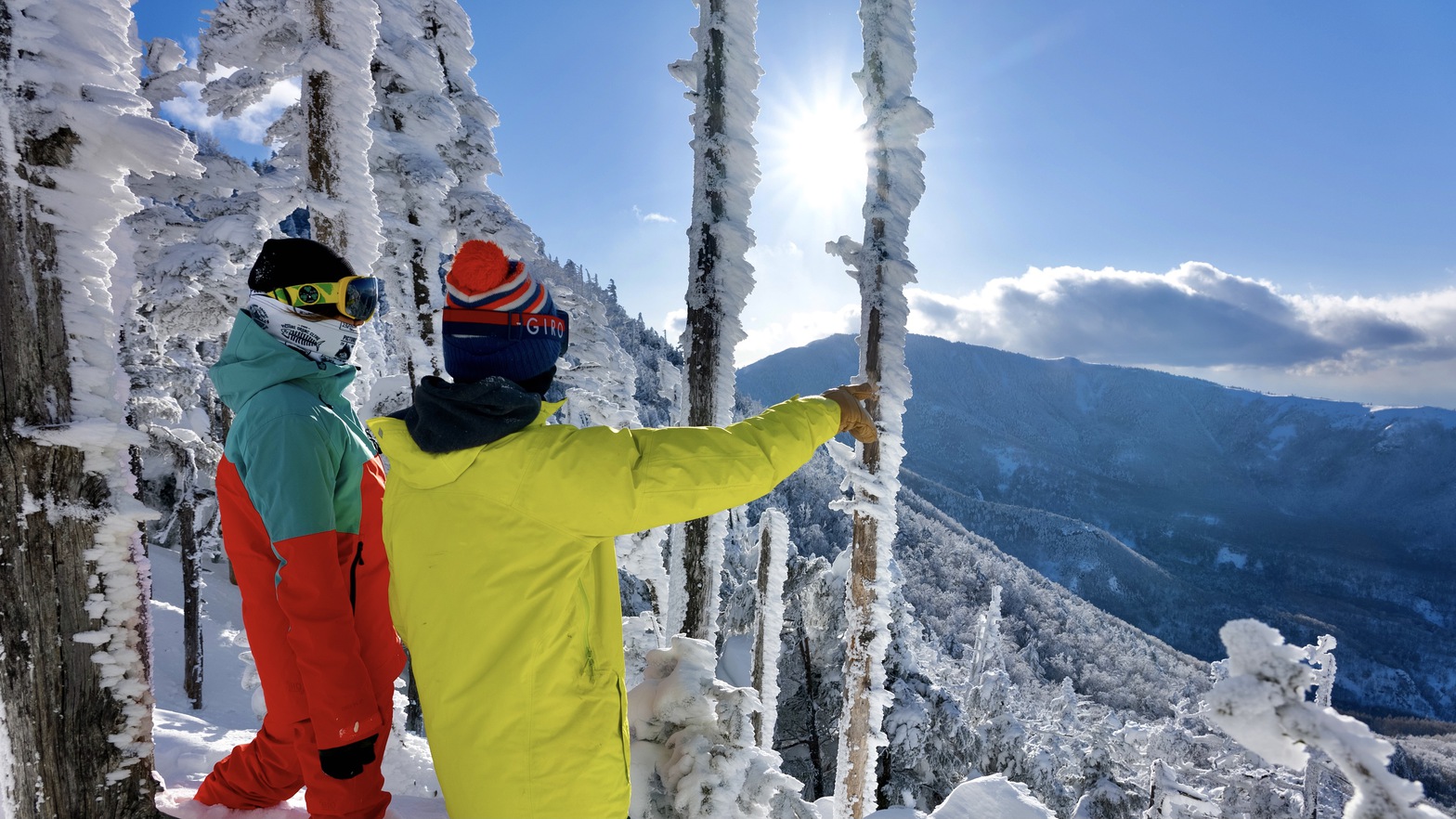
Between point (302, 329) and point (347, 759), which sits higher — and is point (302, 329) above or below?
above

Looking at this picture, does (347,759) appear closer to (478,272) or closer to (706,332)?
(478,272)

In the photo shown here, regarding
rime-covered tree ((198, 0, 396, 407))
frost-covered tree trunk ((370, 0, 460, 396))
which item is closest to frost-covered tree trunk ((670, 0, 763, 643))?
rime-covered tree ((198, 0, 396, 407))

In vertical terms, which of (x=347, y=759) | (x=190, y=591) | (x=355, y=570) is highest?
(x=355, y=570)

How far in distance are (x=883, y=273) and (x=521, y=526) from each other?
6.20m

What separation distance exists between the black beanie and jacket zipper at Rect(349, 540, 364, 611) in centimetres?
108

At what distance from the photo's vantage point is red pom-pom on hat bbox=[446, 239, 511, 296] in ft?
5.85

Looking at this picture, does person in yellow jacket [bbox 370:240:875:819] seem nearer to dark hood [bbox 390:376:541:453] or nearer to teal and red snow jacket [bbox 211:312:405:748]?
dark hood [bbox 390:376:541:453]

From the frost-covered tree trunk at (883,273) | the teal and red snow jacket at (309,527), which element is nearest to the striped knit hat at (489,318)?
the teal and red snow jacket at (309,527)

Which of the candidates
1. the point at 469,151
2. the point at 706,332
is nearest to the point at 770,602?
the point at 706,332

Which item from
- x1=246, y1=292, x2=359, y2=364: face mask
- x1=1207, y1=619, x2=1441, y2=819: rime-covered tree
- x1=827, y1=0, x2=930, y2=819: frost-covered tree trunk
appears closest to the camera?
x1=1207, y1=619, x2=1441, y2=819: rime-covered tree

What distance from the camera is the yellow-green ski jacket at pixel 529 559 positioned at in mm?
1693

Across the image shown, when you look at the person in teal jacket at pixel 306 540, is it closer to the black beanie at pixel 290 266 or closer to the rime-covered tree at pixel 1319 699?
the black beanie at pixel 290 266

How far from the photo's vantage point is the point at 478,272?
1787 millimetres

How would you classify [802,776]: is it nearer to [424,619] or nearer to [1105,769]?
[1105,769]
